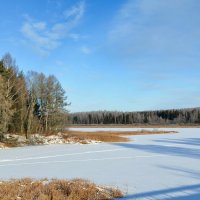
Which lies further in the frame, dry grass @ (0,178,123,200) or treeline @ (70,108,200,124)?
treeline @ (70,108,200,124)

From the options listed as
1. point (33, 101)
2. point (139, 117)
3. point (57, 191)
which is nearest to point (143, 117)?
point (139, 117)

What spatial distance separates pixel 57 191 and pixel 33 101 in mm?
31788

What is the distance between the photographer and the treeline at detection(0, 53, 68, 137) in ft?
116

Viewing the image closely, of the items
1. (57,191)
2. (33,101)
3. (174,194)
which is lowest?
(174,194)

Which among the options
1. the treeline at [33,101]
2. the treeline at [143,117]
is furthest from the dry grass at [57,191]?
the treeline at [143,117]

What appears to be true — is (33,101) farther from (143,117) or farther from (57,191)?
(143,117)

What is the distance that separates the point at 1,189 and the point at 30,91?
110 ft

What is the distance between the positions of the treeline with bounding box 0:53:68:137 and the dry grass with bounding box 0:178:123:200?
25186mm

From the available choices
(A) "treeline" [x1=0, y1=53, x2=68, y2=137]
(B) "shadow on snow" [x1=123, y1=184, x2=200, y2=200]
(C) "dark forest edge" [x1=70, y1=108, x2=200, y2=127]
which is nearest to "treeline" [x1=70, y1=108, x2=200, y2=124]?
(C) "dark forest edge" [x1=70, y1=108, x2=200, y2=127]

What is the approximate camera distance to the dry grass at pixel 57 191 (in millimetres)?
7379

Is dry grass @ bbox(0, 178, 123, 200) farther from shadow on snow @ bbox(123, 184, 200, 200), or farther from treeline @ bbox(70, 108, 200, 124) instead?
treeline @ bbox(70, 108, 200, 124)

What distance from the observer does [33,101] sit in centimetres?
3869

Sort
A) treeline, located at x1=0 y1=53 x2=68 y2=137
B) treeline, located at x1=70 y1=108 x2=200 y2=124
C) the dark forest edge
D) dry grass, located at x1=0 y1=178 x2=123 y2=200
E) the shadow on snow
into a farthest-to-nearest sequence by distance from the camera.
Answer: the dark forest edge, treeline, located at x1=70 y1=108 x2=200 y2=124, treeline, located at x1=0 y1=53 x2=68 y2=137, the shadow on snow, dry grass, located at x1=0 y1=178 x2=123 y2=200

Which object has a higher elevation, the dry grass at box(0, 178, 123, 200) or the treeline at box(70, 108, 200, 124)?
the treeline at box(70, 108, 200, 124)
